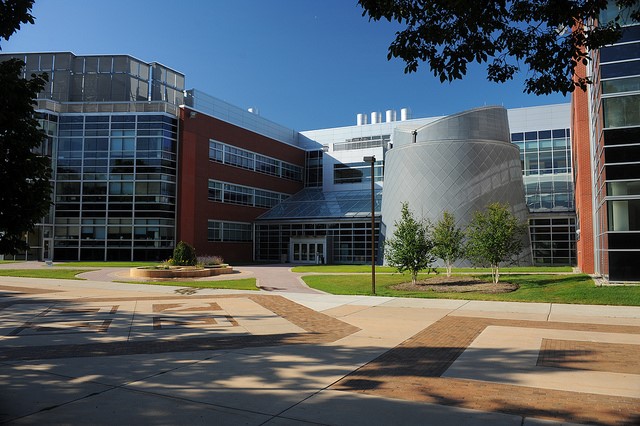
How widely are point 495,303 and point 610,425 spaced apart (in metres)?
11.4

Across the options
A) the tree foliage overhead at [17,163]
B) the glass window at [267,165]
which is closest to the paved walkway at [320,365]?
the tree foliage overhead at [17,163]

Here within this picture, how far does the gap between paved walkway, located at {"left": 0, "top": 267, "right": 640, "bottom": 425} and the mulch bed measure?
479 centimetres

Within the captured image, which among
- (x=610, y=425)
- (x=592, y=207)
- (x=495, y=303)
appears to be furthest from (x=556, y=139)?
(x=610, y=425)

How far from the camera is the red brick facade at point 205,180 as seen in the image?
4572 centimetres

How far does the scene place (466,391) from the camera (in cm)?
651

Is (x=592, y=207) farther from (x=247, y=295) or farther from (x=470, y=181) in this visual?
(x=247, y=295)

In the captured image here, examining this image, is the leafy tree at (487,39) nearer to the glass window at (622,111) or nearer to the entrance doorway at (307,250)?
the glass window at (622,111)

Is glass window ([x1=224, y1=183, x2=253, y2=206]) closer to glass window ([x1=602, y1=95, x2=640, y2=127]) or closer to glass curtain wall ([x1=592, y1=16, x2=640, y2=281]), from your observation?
glass curtain wall ([x1=592, y1=16, x2=640, y2=281])

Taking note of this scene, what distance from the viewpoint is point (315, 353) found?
8.78 m

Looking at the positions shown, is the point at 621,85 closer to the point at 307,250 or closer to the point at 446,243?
the point at 446,243

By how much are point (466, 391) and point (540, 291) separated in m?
13.9

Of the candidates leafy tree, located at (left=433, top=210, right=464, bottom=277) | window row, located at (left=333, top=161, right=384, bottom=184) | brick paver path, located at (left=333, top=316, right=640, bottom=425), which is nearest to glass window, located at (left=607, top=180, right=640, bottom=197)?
leafy tree, located at (left=433, top=210, right=464, bottom=277)

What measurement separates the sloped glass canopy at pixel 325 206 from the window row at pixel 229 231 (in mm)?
1877

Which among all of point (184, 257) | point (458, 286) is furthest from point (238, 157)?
point (458, 286)
